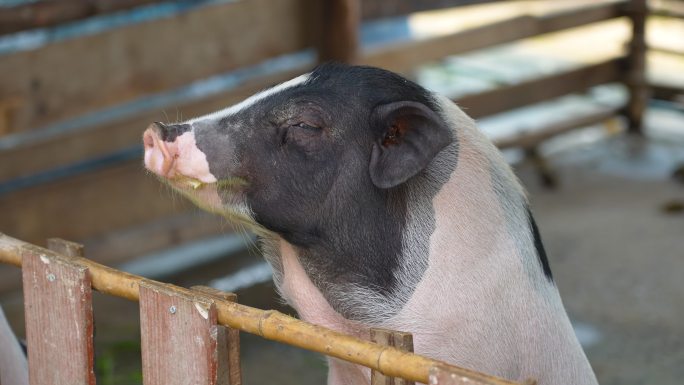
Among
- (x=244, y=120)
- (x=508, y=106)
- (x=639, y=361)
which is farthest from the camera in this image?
(x=508, y=106)

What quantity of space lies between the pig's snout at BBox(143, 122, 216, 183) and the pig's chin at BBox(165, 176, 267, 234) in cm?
4

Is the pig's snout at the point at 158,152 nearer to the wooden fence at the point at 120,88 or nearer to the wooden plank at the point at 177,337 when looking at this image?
the wooden plank at the point at 177,337

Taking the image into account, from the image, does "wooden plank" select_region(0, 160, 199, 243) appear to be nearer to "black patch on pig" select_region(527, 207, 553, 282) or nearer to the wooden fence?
the wooden fence

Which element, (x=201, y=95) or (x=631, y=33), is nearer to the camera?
(x=201, y=95)

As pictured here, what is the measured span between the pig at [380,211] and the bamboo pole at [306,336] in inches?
14.8

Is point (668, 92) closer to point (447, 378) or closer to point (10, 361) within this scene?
point (10, 361)

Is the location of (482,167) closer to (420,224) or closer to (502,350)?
(420,224)

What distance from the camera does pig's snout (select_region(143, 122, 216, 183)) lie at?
8.91ft

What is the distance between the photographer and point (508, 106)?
26.4 feet

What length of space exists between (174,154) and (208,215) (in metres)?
3.75

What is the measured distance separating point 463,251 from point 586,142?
20.8 feet

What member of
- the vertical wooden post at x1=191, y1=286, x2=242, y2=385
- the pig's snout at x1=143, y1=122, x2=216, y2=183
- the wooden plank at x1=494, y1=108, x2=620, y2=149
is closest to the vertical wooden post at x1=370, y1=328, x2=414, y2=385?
the vertical wooden post at x1=191, y1=286, x2=242, y2=385

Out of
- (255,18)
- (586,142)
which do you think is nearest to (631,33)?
(586,142)

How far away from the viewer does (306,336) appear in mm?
2178
